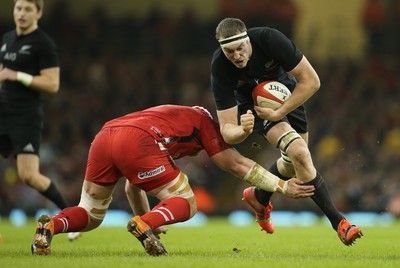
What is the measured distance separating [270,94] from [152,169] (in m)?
1.49

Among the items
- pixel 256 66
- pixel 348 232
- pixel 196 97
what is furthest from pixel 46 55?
pixel 196 97

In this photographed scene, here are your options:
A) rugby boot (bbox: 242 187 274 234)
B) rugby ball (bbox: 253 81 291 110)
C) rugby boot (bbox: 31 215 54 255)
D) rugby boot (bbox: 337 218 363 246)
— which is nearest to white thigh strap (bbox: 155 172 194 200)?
rugby boot (bbox: 31 215 54 255)

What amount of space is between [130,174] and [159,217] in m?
0.47

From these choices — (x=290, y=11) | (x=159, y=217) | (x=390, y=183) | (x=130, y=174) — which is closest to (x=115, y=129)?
(x=130, y=174)

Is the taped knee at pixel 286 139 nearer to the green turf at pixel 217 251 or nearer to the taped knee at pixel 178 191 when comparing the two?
the green turf at pixel 217 251

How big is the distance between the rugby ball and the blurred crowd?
8992 mm

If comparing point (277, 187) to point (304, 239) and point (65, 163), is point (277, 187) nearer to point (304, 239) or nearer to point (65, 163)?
point (304, 239)

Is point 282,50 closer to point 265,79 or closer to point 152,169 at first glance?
point 265,79

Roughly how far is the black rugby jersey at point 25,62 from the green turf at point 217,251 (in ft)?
5.00

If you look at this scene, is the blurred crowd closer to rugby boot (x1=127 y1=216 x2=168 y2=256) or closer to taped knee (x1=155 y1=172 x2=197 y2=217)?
taped knee (x1=155 y1=172 x2=197 y2=217)

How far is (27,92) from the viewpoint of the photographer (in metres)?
9.26

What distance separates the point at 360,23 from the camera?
2114 centimetres

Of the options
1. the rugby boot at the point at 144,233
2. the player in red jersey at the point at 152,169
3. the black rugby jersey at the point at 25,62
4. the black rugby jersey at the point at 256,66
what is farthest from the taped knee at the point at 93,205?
the black rugby jersey at the point at 25,62

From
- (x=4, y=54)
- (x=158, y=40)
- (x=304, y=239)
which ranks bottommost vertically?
(x=158, y=40)
